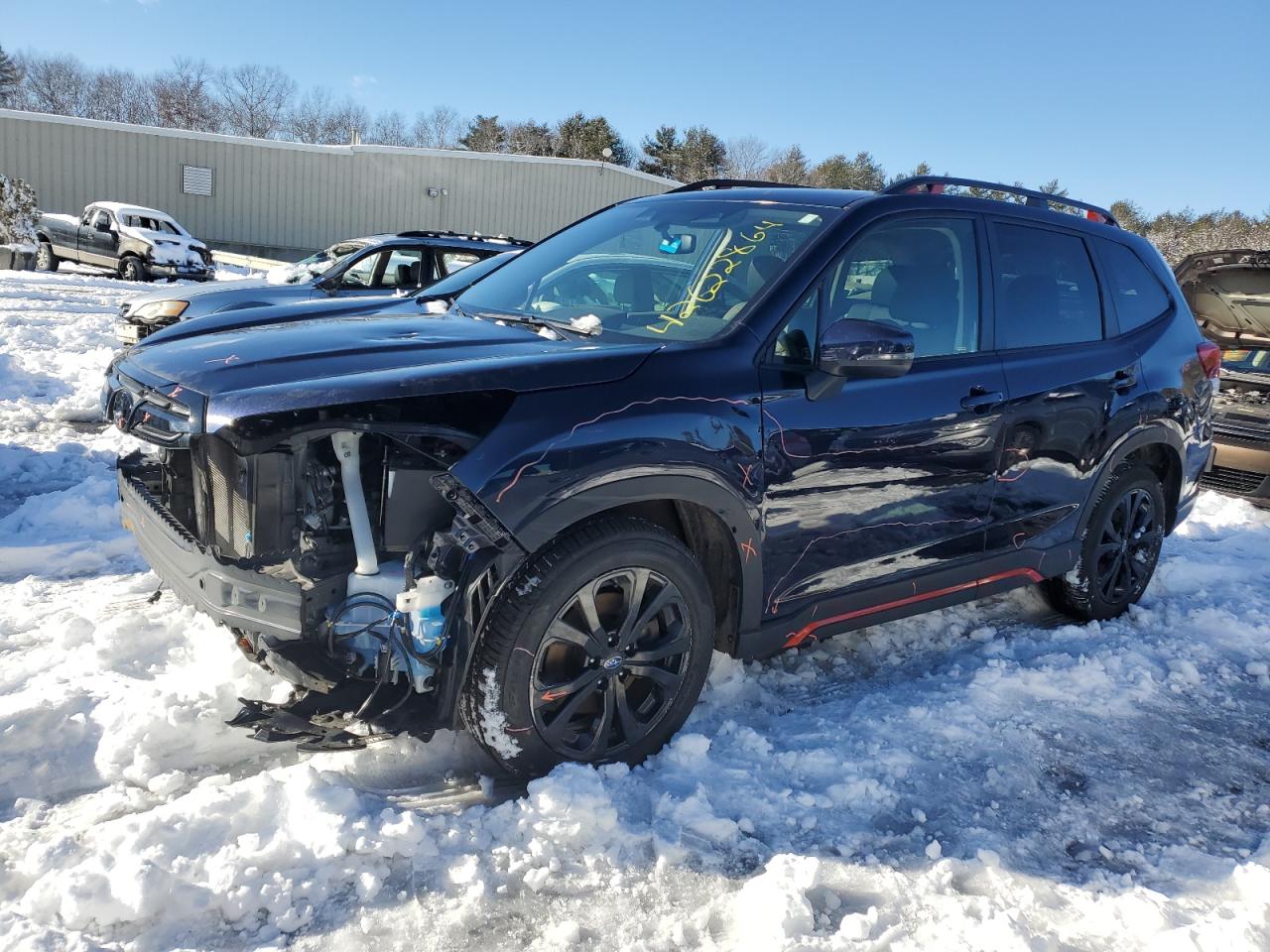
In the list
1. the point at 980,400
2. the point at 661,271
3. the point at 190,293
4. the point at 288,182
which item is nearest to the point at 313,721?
the point at 661,271

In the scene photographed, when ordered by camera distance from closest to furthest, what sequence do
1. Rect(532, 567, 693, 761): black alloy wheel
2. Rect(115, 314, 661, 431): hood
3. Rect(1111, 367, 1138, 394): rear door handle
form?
Rect(115, 314, 661, 431): hood → Rect(532, 567, 693, 761): black alloy wheel → Rect(1111, 367, 1138, 394): rear door handle

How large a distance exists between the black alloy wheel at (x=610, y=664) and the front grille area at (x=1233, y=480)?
6387 mm

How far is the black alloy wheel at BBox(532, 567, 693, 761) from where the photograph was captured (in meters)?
2.86

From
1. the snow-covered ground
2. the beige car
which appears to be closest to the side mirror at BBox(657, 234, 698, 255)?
the snow-covered ground

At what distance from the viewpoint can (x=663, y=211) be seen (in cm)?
403

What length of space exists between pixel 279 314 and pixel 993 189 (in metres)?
3.03

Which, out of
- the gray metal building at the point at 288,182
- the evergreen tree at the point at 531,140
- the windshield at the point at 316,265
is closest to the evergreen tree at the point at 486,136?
the evergreen tree at the point at 531,140

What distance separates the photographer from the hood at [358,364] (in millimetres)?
2557

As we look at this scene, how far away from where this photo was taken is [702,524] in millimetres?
3141

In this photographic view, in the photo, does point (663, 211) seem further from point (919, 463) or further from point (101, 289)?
point (101, 289)

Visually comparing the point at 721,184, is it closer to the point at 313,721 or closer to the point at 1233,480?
the point at 313,721

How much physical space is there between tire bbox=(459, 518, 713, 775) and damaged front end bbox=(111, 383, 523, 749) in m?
0.10

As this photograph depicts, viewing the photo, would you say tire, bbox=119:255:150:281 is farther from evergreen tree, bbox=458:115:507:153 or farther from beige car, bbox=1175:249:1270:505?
evergreen tree, bbox=458:115:507:153

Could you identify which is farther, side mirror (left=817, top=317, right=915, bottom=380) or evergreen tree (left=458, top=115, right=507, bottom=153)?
evergreen tree (left=458, top=115, right=507, bottom=153)
